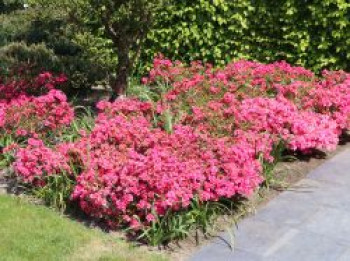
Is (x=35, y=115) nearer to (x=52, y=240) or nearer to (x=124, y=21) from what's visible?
(x=124, y=21)

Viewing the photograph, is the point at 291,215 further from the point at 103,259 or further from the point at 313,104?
→ the point at 313,104

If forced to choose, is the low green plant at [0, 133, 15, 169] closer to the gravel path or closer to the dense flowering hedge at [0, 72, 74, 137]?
the dense flowering hedge at [0, 72, 74, 137]

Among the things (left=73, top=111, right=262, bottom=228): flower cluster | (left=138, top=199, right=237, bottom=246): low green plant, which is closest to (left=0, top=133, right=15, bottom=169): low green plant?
(left=73, top=111, right=262, bottom=228): flower cluster

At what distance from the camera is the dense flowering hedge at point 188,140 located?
17.1ft

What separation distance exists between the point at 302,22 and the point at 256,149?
380cm

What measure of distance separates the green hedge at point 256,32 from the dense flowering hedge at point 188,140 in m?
1.06

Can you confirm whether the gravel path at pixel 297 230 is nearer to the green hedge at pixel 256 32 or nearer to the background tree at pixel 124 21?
the background tree at pixel 124 21

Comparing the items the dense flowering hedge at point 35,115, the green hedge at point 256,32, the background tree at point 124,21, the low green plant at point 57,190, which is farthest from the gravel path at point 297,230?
the green hedge at point 256,32

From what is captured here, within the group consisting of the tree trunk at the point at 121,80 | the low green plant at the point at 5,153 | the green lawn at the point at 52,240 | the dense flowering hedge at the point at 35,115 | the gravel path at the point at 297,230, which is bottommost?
the green lawn at the point at 52,240

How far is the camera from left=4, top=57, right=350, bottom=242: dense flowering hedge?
523 centimetres

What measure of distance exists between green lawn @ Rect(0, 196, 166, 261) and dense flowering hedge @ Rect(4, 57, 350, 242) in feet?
0.81

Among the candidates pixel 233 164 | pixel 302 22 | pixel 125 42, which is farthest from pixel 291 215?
pixel 302 22

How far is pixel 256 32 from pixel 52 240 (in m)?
5.65

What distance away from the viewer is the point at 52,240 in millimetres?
4977
